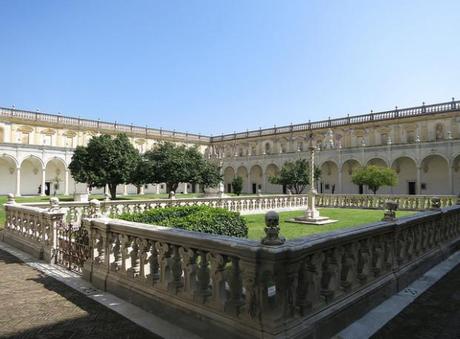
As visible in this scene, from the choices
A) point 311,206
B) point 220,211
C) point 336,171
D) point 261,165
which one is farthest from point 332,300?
point 261,165

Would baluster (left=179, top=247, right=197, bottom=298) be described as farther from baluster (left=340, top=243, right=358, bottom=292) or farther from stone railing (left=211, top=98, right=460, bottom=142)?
stone railing (left=211, top=98, right=460, bottom=142)

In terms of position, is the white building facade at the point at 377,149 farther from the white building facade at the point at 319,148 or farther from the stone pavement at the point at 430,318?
the stone pavement at the point at 430,318

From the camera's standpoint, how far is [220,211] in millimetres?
8164

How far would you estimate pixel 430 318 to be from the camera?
397 centimetres

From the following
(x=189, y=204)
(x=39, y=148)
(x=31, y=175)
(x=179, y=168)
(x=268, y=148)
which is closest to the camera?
(x=189, y=204)

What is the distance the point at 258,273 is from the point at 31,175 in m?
53.1

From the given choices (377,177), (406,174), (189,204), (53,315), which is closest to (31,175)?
(189,204)

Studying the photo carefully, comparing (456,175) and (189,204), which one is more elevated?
(456,175)

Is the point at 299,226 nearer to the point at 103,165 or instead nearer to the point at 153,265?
the point at 153,265

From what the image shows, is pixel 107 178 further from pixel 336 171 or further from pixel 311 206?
pixel 336 171

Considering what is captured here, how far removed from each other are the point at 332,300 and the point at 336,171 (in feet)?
152

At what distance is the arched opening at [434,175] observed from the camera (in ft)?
127

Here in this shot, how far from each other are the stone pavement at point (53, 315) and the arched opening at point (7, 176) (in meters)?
46.2


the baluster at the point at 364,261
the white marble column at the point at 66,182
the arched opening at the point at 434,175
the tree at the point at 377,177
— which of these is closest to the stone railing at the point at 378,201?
the tree at the point at 377,177
